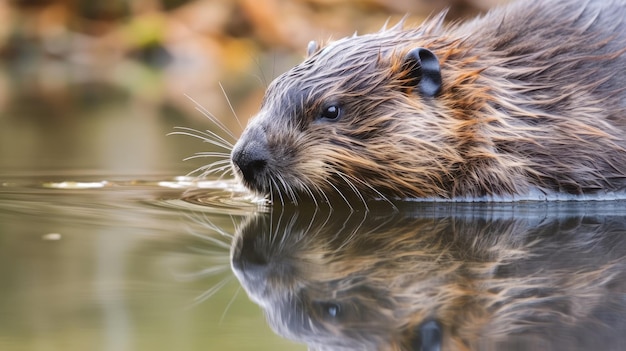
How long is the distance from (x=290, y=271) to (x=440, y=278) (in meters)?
0.47

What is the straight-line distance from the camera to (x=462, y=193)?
15.8 feet

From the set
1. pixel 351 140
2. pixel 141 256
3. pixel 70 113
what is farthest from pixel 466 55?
pixel 70 113

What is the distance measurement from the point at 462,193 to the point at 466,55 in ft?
2.48

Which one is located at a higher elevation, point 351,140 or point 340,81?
point 340,81

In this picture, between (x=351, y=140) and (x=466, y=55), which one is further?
(x=466, y=55)

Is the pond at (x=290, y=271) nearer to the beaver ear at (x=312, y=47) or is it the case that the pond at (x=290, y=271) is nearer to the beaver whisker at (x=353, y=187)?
the beaver whisker at (x=353, y=187)

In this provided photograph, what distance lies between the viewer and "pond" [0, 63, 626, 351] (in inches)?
91.3

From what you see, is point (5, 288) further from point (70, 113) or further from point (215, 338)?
point (70, 113)

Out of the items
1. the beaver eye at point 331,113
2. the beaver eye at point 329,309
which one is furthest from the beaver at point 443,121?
the beaver eye at point 329,309

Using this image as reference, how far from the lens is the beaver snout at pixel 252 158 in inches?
175

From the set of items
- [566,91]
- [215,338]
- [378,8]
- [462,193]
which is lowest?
[215,338]

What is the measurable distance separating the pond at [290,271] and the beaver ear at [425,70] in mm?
587

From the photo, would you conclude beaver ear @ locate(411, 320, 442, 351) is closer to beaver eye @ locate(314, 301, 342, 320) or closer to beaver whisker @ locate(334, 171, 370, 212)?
beaver eye @ locate(314, 301, 342, 320)

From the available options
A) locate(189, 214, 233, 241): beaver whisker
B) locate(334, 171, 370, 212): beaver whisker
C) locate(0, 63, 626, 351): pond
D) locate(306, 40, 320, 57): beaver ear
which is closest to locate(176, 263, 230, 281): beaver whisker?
locate(0, 63, 626, 351): pond
